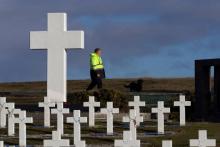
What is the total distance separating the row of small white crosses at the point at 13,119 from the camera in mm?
20087

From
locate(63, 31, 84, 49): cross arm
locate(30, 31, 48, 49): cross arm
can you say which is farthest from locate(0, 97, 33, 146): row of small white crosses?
locate(63, 31, 84, 49): cross arm

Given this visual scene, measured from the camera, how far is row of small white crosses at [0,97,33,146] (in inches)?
791

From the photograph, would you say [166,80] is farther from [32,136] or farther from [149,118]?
[32,136]

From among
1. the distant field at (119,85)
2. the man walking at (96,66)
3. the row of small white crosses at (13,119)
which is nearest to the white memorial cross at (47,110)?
the row of small white crosses at (13,119)

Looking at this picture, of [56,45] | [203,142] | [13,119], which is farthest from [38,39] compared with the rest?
[203,142]

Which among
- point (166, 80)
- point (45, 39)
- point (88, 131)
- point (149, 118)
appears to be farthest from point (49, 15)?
point (166, 80)

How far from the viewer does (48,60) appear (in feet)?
92.6

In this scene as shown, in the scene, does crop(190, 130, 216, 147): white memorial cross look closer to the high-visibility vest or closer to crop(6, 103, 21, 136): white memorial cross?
crop(6, 103, 21, 136): white memorial cross

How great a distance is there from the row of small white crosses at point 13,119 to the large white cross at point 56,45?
145 inches

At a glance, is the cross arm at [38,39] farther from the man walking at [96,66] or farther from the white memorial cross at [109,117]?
the white memorial cross at [109,117]

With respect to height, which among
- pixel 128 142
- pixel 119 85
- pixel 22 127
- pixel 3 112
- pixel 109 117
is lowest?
pixel 128 142

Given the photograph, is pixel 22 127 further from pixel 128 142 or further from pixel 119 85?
pixel 119 85

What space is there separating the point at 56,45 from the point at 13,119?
696cm

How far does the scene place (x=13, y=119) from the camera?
21531 mm
